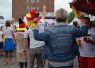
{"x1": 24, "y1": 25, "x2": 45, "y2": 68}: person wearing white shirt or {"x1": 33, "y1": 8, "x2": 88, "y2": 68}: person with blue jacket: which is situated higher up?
{"x1": 33, "y1": 8, "x2": 88, "y2": 68}: person with blue jacket

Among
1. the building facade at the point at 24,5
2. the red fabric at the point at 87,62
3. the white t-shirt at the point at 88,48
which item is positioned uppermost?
the building facade at the point at 24,5

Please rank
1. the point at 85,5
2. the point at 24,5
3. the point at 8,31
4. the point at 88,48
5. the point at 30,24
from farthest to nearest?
the point at 24,5 < the point at 8,31 < the point at 30,24 < the point at 88,48 < the point at 85,5

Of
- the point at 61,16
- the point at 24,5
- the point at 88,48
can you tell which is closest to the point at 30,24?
the point at 88,48

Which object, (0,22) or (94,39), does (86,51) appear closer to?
(94,39)

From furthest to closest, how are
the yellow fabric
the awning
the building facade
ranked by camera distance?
the building facade
the yellow fabric
the awning

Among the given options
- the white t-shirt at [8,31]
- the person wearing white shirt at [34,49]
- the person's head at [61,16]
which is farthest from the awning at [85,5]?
the white t-shirt at [8,31]

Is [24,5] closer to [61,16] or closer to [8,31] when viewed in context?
[8,31]

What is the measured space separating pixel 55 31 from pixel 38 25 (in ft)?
10.9

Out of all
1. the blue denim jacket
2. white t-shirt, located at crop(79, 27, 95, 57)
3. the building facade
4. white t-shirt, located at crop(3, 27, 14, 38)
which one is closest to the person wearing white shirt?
white t-shirt, located at crop(79, 27, 95, 57)

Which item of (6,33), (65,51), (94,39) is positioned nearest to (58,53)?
(65,51)

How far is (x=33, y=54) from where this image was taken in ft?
32.4

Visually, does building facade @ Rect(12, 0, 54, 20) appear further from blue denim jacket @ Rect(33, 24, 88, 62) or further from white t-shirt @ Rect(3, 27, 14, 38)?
blue denim jacket @ Rect(33, 24, 88, 62)

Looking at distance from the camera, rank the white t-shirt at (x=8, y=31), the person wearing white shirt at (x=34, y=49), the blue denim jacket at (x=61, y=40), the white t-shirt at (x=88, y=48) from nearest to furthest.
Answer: the blue denim jacket at (x=61, y=40) → the white t-shirt at (x=88, y=48) → the person wearing white shirt at (x=34, y=49) → the white t-shirt at (x=8, y=31)

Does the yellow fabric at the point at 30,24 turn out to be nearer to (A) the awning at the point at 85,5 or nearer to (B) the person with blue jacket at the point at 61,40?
(A) the awning at the point at 85,5
